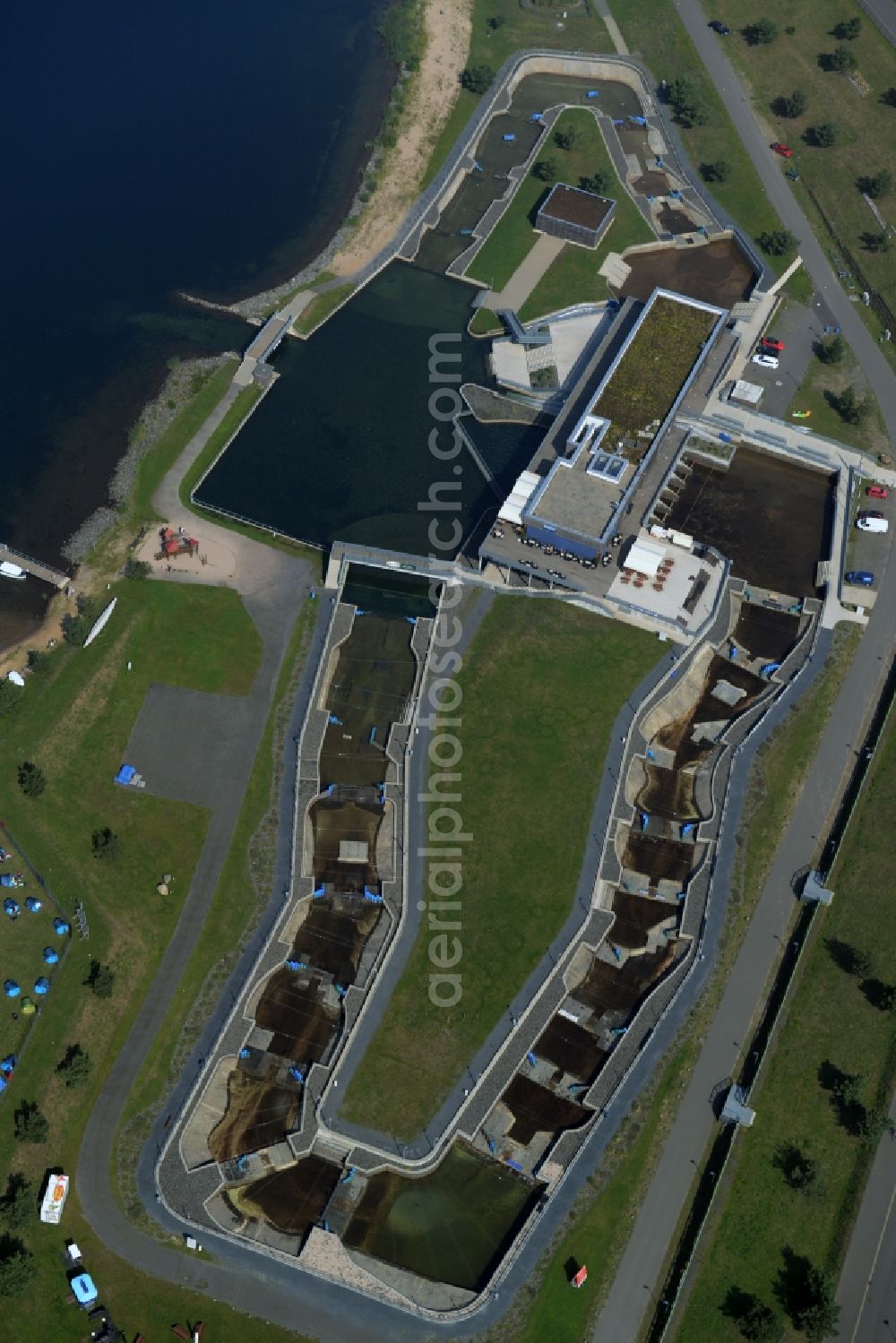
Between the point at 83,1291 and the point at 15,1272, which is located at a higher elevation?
the point at 83,1291

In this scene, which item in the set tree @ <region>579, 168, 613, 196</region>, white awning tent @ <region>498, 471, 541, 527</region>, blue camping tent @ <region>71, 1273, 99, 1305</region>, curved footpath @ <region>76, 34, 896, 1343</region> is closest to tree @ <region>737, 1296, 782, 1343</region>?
curved footpath @ <region>76, 34, 896, 1343</region>

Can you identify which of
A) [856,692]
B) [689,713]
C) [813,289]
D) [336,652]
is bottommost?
[336,652]

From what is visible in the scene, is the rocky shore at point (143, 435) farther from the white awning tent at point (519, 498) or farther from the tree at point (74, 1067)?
the tree at point (74, 1067)

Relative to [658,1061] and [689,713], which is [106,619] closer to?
[689,713]

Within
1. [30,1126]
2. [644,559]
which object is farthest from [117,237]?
[30,1126]

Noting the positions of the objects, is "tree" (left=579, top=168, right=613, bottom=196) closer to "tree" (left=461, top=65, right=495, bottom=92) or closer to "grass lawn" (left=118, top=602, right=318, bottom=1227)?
"tree" (left=461, top=65, right=495, bottom=92)

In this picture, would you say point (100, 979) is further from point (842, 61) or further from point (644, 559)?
point (842, 61)

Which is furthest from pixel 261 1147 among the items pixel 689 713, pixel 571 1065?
pixel 689 713
